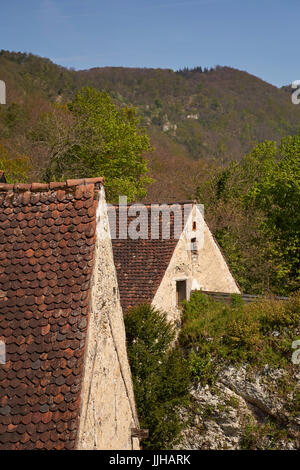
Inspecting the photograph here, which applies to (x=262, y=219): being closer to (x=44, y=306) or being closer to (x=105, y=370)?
(x=105, y=370)

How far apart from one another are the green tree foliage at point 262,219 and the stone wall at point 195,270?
5.52 m

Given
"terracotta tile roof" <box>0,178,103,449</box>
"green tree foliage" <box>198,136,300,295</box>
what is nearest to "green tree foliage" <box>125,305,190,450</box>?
"terracotta tile roof" <box>0,178,103,449</box>

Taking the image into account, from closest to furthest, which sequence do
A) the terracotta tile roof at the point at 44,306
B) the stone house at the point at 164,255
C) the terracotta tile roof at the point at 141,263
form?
the terracotta tile roof at the point at 44,306 < the terracotta tile roof at the point at 141,263 < the stone house at the point at 164,255

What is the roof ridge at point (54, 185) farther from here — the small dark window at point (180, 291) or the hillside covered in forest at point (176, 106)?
the hillside covered in forest at point (176, 106)

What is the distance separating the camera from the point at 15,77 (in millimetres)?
54906

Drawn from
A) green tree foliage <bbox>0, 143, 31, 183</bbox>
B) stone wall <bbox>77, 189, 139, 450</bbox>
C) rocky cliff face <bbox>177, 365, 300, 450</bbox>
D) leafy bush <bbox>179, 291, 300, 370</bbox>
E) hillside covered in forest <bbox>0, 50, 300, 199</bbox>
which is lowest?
rocky cliff face <bbox>177, 365, 300, 450</bbox>

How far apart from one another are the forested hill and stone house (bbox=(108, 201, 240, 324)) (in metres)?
29.0

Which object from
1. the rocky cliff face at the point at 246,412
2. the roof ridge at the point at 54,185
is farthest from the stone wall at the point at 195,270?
the roof ridge at the point at 54,185

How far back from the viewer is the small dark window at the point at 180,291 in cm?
1739

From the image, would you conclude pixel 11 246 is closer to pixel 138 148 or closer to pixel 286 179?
pixel 286 179

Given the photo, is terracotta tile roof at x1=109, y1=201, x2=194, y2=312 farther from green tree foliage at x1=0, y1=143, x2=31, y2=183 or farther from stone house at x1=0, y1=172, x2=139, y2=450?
green tree foliage at x1=0, y1=143, x2=31, y2=183

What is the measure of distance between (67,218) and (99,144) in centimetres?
2595

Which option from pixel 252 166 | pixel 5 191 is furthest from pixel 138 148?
pixel 5 191

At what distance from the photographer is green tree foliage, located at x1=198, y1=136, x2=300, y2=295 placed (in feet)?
77.5
